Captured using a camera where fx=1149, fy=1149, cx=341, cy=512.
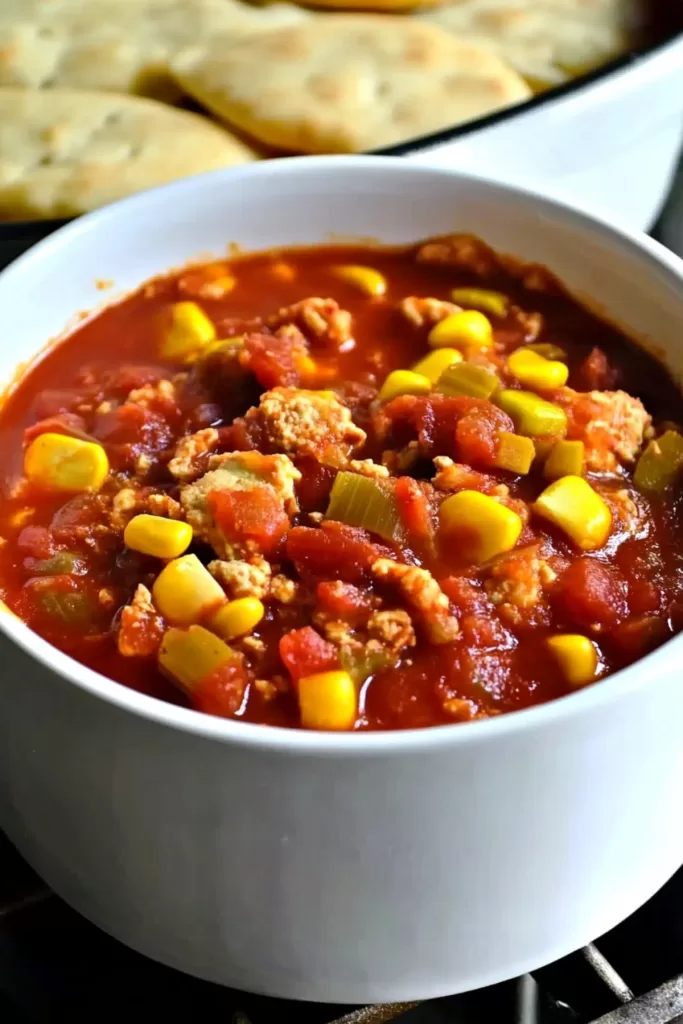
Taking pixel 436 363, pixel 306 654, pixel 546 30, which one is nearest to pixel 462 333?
pixel 436 363

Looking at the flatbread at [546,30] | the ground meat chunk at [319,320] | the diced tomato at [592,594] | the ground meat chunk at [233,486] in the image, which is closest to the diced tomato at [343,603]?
the ground meat chunk at [233,486]

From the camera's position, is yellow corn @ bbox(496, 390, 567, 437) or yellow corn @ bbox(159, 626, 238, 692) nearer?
yellow corn @ bbox(159, 626, 238, 692)

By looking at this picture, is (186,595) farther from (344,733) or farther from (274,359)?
(274,359)

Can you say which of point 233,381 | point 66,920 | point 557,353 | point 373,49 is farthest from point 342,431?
point 373,49

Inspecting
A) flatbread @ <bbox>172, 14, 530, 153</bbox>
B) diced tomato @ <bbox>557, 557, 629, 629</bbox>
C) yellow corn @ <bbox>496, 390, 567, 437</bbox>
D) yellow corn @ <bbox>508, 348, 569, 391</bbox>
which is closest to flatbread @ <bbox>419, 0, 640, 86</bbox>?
flatbread @ <bbox>172, 14, 530, 153</bbox>

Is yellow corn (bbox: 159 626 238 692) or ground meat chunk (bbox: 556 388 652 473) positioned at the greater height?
ground meat chunk (bbox: 556 388 652 473)

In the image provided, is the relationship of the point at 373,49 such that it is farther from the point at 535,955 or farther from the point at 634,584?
the point at 535,955

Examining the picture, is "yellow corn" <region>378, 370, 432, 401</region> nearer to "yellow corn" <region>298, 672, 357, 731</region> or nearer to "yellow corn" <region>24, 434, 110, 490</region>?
"yellow corn" <region>24, 434, 110, 490</region>
